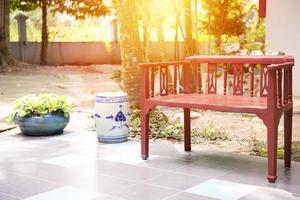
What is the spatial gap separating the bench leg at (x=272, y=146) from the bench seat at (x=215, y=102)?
0.15m

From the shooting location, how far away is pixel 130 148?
547cm

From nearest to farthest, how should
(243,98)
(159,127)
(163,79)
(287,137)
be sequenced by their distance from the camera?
(287,137) → (243,98) → (163,79) → (159,127)

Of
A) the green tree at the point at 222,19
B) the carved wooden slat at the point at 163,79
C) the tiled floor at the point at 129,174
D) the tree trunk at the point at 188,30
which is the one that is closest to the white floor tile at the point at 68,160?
the tiled floor at the point at 129,174

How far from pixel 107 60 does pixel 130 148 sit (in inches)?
598

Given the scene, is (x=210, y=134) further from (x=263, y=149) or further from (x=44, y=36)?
(x=44, y=36)

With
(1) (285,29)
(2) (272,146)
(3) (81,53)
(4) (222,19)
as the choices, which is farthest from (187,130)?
(3) (81,53)

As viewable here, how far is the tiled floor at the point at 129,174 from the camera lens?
152 inches

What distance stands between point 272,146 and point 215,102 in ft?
2.26

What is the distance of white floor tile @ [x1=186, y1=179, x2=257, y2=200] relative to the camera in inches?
149

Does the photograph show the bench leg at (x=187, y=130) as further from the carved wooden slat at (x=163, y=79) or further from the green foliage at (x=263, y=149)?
the green foliage at (x=263, y=149)

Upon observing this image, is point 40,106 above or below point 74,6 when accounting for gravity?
below

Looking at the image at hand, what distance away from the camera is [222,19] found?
59.8ft

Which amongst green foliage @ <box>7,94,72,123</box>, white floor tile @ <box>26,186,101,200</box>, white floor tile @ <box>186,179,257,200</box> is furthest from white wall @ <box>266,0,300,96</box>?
white floor tile @ <box>26,186,101,200</box>

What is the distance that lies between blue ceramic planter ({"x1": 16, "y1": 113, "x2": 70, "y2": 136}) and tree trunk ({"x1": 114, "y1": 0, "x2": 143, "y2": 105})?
1391mm
